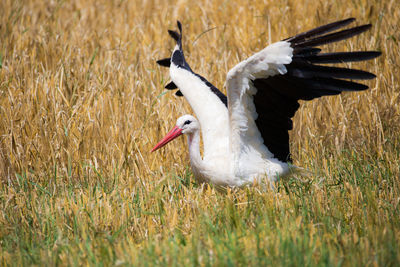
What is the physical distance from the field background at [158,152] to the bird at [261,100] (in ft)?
0.79

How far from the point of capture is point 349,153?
15.4 ft

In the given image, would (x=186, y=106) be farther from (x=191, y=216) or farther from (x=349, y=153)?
(x=191, y=216)

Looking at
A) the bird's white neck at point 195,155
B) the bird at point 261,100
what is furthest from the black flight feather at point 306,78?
the bird's white neck at point 195,155

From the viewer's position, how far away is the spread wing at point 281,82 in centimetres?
371

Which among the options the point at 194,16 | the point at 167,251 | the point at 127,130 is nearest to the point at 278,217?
the point at 167,251

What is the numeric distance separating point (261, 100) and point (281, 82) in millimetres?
226

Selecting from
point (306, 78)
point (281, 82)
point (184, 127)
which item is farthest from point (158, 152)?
point (306, 78)

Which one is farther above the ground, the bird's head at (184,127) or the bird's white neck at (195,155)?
the bird's head at (184,127)

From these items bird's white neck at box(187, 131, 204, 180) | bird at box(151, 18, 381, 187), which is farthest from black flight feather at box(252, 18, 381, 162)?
bird's white neck at box(187, 131, 204, 180)

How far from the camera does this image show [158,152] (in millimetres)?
4945

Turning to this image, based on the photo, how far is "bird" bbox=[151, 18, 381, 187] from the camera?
12.2 feet

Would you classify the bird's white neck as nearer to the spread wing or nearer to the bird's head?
the bird's head

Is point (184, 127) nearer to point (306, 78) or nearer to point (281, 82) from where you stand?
point (281, 82)

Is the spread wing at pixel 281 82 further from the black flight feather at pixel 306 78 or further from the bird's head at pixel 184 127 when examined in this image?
the bird's head at pixel 184 127
